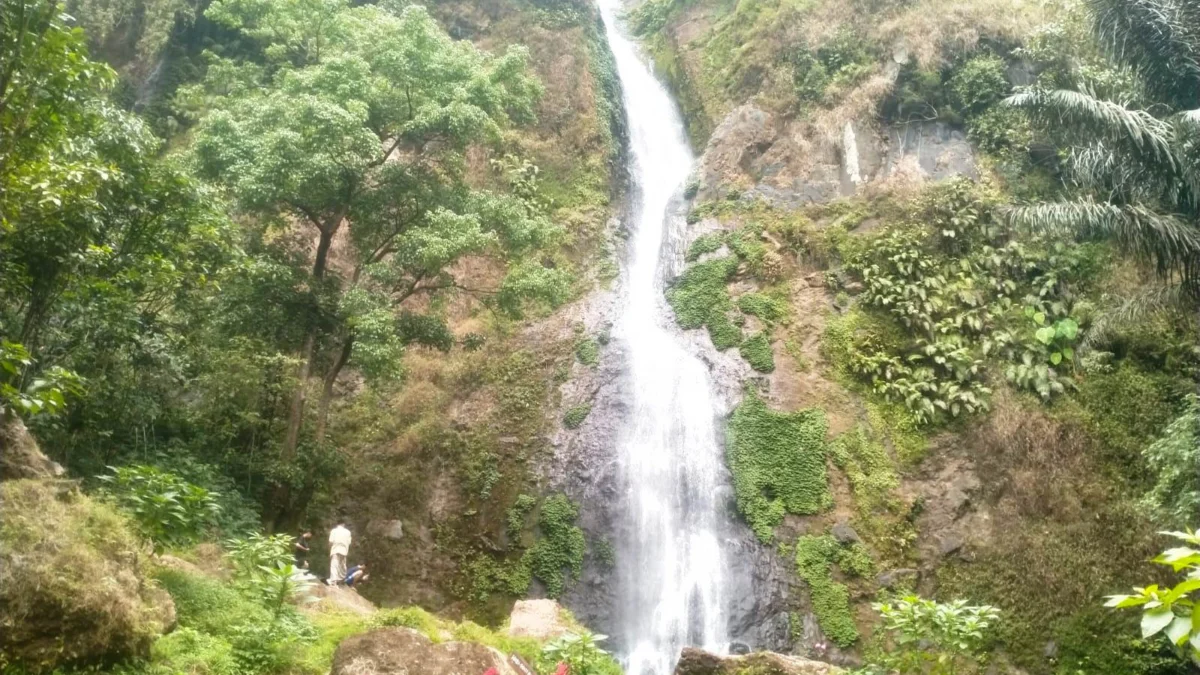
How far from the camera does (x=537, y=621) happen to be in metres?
10.6

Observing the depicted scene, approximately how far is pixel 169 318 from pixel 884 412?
11782 mm

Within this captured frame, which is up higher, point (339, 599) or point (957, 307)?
point (957, 307)

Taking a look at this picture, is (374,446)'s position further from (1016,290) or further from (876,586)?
(1016,290)

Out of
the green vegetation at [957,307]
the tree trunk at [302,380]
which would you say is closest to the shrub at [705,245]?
the green vegetation at [957,307]

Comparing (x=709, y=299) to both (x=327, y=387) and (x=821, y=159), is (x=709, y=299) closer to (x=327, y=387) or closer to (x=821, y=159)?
(x=821, y=159)

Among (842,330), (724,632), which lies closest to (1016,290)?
(842,330)

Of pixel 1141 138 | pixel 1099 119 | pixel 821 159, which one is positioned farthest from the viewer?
pixel 821 159

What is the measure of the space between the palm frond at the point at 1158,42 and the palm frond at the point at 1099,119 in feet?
2.04

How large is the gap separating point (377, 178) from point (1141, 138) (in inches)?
441

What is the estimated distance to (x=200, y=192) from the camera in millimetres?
9867

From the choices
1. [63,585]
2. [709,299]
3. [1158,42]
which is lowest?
[63,585]

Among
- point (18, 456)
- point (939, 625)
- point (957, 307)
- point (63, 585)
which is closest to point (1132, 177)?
point (957, 307)

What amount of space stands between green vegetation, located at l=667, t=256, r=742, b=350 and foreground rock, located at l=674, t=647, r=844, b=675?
9503 millimetres

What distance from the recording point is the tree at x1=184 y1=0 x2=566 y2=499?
12.5 meters
